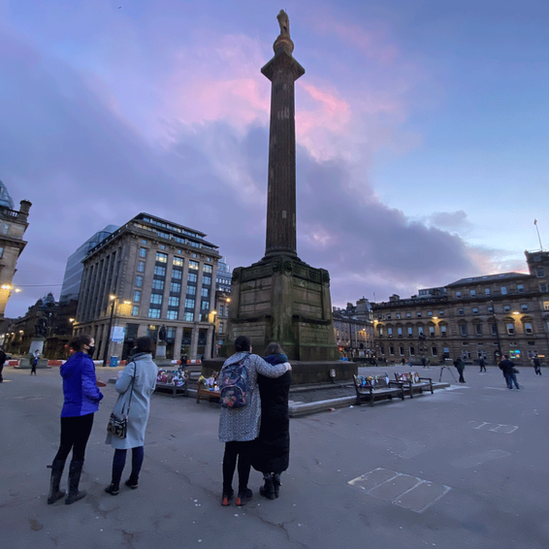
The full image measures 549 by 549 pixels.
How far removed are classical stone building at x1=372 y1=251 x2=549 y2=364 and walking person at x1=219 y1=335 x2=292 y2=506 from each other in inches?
2322

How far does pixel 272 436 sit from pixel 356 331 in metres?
92.5

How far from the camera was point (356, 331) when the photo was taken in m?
91.5

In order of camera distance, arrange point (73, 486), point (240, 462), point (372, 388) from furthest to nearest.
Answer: point (372, 388), point (240, 462), point (73, 486)

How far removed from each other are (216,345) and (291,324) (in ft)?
199

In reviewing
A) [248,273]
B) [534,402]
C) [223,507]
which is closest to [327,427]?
[223,507]

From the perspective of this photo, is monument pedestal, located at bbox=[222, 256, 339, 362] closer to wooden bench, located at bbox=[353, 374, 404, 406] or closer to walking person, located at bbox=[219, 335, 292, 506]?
wooden bench, located at bbox=[353, 374, 404, 406]

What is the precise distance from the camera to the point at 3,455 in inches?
198

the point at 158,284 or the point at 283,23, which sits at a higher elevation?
the point at 283,23

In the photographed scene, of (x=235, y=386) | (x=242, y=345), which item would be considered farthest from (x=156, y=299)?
(x=235, y=386)

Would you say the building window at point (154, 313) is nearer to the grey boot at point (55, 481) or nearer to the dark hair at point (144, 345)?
the dark hair at point (144, 345)

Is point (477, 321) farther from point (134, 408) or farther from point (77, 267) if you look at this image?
point (77, 267)

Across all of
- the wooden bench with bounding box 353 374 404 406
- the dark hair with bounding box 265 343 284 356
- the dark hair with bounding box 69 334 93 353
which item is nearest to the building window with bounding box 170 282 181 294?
the wooden bench with bounding box 353 374 404 406

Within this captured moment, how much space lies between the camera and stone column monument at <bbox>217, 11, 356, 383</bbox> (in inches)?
486

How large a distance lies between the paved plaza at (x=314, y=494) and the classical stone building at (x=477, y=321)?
183 feet
